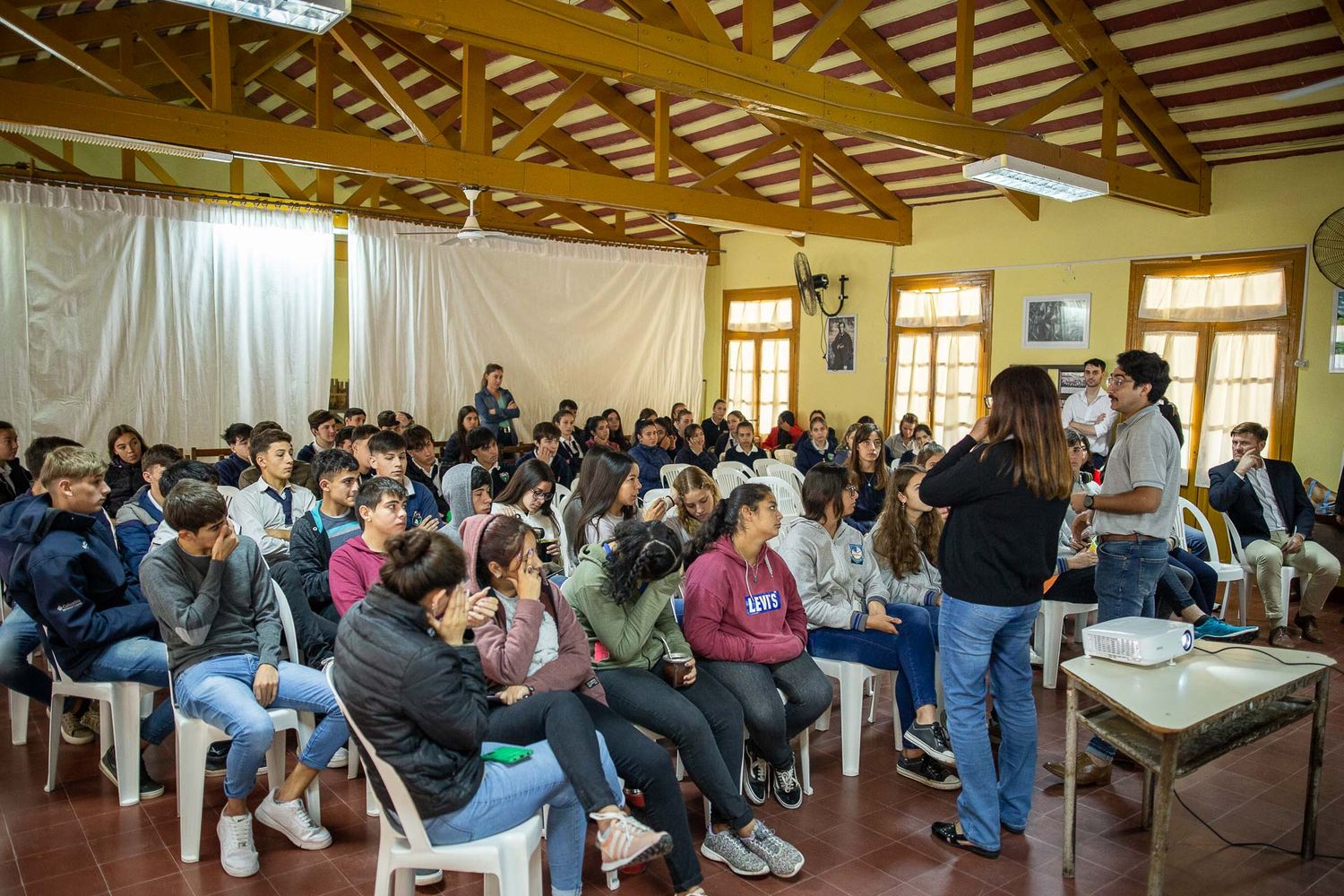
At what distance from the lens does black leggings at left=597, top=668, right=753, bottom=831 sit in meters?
2.85

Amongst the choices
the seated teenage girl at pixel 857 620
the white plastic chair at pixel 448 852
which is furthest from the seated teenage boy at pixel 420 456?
the white plastic chair at pixel 448 852

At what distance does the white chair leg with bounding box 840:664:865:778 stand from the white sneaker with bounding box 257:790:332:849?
1.86m

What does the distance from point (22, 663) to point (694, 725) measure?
254 cm

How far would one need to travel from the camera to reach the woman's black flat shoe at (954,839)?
2990mm

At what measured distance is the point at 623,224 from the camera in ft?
36.1

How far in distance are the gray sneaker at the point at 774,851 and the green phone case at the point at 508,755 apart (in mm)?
851

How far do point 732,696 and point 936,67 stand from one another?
19.5 feet

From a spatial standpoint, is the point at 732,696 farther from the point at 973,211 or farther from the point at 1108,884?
the point at 973,211

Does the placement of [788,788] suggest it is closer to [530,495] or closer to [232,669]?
[530,495]

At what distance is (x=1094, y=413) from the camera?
7.52 m

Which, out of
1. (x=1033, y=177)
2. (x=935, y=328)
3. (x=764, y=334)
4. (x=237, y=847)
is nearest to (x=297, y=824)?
(x=237, y=847)

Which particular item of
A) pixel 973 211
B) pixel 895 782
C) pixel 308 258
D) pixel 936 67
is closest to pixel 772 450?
pixel 973 211

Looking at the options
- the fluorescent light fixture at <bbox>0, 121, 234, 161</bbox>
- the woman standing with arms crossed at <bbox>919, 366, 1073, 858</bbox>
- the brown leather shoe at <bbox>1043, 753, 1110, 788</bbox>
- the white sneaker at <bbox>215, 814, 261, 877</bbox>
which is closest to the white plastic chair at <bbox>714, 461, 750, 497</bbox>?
the brown leather shoe at <bbox>1043, 753, 1110, 788</bbox>

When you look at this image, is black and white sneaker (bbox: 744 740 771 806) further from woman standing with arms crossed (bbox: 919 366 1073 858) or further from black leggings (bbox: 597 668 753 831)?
woman standing with arms crossed (bbox: 919 366 1073 858)
